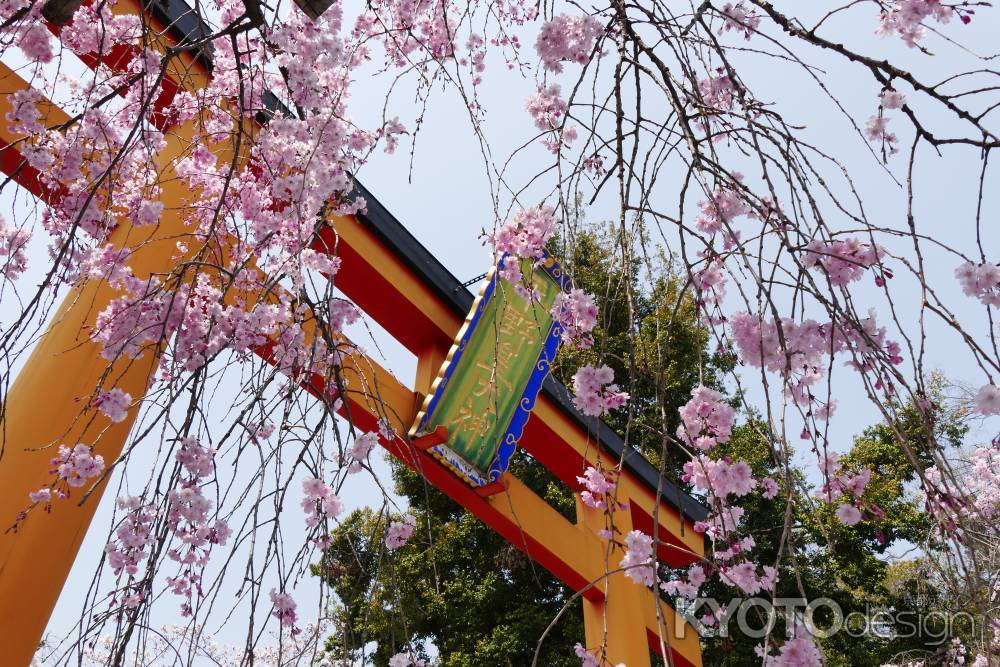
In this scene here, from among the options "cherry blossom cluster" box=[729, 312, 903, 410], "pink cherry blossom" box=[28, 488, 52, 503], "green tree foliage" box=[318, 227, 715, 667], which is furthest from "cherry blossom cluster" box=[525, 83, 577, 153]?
"green tree foliage" box=[318, 227, 715, 667]

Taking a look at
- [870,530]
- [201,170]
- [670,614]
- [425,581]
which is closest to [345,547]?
[425,581]

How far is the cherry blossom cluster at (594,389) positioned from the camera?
6.02 feet

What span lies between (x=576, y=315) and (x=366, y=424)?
2.45 metres

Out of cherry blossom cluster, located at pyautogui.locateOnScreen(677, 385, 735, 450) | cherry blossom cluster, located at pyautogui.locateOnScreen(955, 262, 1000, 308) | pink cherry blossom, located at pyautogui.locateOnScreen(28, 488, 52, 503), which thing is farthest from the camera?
pink cherry blossom, located at pyautogui.locateOnScreen(28, 488, 52, 503)

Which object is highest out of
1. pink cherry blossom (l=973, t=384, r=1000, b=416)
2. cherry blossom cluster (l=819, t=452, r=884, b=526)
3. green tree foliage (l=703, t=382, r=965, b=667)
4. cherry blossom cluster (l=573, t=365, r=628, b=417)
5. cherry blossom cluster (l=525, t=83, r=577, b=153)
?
green tree foliage (l=703, t=382, r=965, b=667)

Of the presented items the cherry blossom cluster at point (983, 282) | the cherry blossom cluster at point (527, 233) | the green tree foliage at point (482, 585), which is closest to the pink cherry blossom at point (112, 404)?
Answer: the cherry blossom cluster at point (527, 233)

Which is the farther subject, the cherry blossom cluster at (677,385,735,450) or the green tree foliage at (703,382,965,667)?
the green tree foliage at (703,382,965,667)

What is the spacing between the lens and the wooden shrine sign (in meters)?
4.08

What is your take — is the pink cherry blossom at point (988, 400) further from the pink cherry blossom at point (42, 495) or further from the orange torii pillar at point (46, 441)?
the pink cherry blossom at point (42, 495)

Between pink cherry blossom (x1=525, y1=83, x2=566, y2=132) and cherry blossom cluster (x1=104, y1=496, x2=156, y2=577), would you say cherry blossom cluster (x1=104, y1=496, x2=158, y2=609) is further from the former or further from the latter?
pink cherry blossom (x1=525, y1=83, x2=566, y2=132)

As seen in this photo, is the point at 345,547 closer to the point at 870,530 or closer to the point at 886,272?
the point at 870,530

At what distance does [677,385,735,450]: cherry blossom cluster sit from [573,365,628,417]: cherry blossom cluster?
0.55 ft

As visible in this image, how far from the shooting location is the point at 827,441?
4.34 feet

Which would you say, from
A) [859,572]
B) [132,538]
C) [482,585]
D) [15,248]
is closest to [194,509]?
[132,538]
